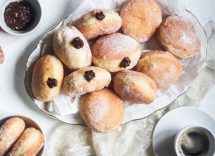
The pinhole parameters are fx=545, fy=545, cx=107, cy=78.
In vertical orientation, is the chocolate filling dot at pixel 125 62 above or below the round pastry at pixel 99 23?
below

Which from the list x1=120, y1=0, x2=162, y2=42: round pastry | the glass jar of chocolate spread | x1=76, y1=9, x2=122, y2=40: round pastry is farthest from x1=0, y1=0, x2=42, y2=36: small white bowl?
x1=120, y1=0, x2=162, y2=42: round pastry

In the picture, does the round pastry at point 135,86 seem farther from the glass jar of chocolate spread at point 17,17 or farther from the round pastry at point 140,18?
the glass jar of chocolate spread at point 17,17

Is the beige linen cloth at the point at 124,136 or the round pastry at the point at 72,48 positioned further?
the beige linen cloth at the point at 124,136

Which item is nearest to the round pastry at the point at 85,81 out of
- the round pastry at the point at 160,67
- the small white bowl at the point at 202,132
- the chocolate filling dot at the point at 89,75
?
the chocolate filling dot at the point at 89,75

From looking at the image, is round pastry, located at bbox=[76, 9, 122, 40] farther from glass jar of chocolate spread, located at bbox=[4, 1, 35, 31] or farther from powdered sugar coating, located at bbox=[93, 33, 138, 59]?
glass jar of chocolate spread, located at bbox=[4, 1, 35, 31]

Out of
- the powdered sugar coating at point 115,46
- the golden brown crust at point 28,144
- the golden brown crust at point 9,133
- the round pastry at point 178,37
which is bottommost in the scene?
the golden brown crust at point 28,144
